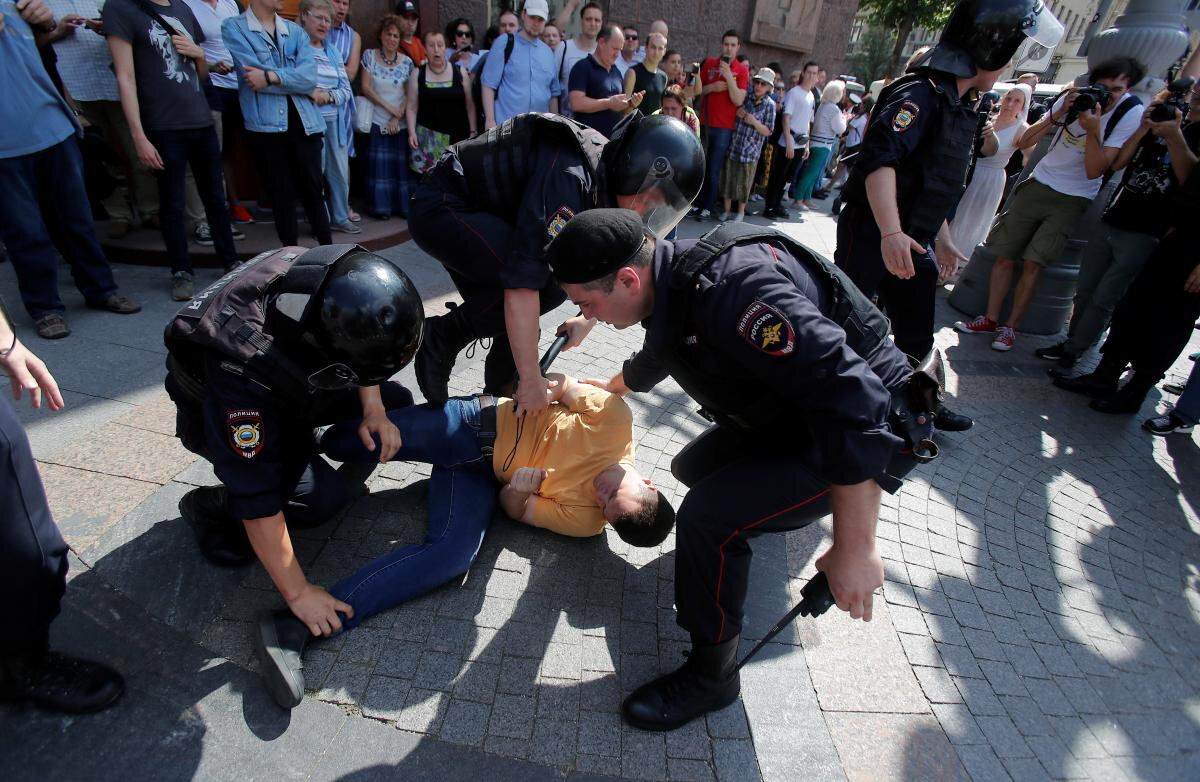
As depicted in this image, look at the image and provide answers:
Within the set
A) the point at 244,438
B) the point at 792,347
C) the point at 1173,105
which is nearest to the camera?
the point at 792,347

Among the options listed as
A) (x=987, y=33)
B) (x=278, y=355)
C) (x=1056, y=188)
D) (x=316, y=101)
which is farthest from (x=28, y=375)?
(x=1056, y=188)

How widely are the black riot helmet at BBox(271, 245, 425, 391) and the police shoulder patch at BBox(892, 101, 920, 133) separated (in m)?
2.32

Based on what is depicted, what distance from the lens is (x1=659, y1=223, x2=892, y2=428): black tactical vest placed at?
1.66m

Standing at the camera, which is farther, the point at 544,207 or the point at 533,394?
the point at 533,394

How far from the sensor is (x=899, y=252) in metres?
2.87

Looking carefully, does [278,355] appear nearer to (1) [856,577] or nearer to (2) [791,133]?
(1) [856,577]

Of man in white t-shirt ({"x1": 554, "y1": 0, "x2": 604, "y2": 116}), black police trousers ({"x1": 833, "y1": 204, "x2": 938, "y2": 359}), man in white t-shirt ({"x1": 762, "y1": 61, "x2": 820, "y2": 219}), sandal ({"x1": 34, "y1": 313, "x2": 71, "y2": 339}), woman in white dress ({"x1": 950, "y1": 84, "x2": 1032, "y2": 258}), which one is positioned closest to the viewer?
black police trousers ({"x1": 833, "y1": 204, "x2": 938, "y2": 359})

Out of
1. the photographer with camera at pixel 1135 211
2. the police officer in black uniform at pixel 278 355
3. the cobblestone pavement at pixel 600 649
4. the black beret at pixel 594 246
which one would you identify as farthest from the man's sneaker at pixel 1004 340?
the police officer in black uniform at pixel 278 355

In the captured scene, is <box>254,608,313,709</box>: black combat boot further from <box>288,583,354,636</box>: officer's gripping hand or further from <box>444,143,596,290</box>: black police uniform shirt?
<box>444,143,596,290</box>: black police uniform shirt

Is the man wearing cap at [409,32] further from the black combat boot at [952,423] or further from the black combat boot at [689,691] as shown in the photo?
the black combat boot at [689,691]

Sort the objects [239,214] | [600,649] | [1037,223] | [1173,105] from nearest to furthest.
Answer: [600,649] < [1173,105] < [1037,223] < [239,214]

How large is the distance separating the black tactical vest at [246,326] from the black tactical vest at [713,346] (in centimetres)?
101

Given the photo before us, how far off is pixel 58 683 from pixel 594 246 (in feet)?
6.21

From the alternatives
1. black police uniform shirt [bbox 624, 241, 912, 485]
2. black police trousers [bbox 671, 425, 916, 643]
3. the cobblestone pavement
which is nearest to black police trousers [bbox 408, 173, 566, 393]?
the cobblestone pavement
